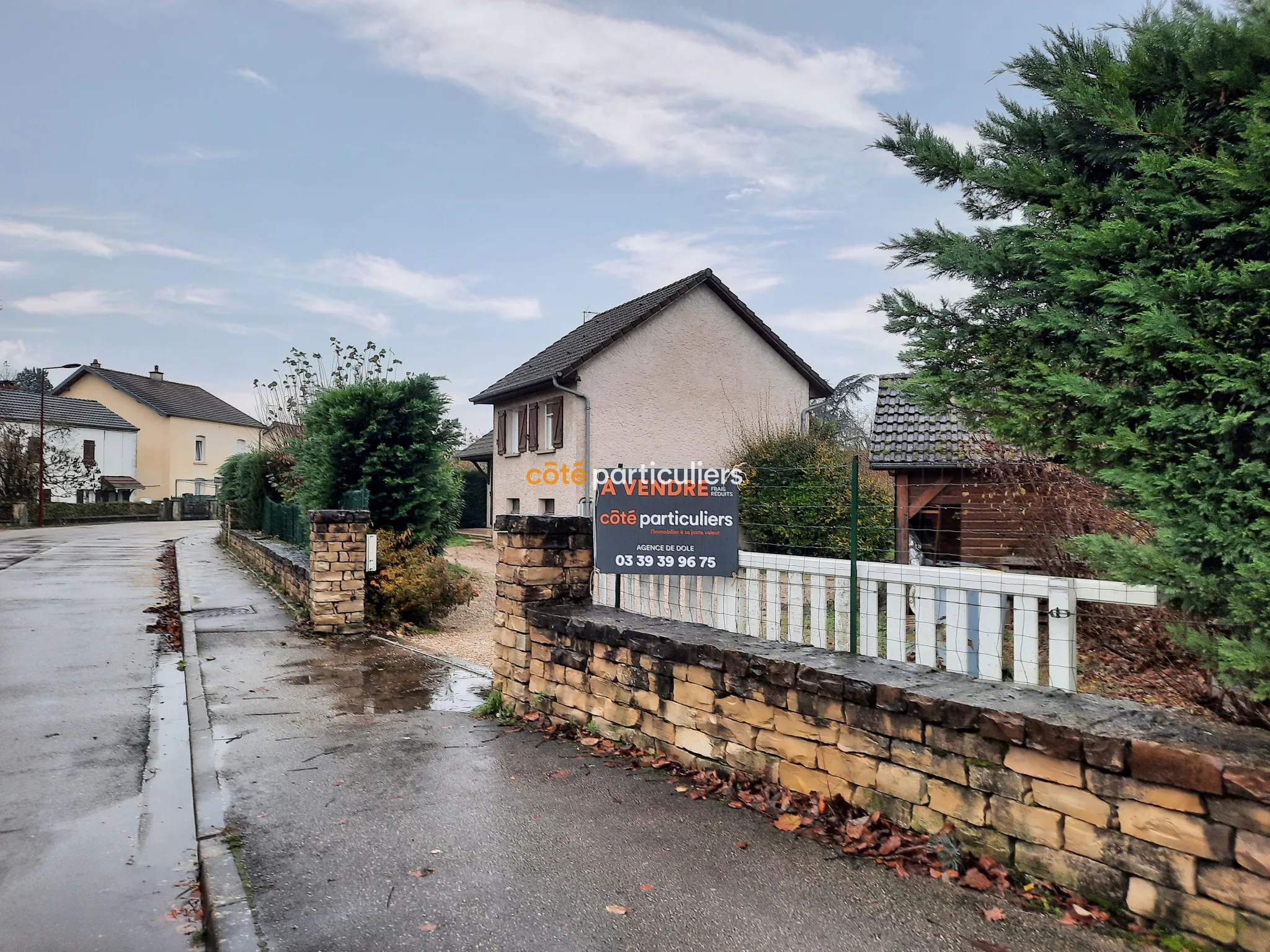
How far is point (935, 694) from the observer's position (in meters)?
4.01

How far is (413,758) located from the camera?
598 cm

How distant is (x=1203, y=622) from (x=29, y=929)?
4.86 metres

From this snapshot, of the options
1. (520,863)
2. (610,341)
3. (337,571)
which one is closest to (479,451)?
(610,341)

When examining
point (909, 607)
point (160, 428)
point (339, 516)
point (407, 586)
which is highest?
point (160, 428)

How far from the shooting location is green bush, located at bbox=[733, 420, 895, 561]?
6.47 m

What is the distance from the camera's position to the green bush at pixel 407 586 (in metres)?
12.2

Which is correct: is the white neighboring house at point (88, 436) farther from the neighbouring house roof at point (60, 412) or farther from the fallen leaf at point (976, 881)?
the fallen leaf at point (976, 881)

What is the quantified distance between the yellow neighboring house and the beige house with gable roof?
37.8 meters

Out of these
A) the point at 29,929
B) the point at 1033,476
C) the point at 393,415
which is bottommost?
the point at 29,929

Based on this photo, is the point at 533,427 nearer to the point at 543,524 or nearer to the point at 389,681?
the point at 389,681

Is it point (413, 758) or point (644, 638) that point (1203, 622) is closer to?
point (644, 638)

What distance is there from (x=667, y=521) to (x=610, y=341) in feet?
57.6

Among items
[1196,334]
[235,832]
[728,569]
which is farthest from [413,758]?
[1196,334]

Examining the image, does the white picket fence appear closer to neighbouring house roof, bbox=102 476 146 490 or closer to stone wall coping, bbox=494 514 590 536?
stone wall coping, bbox=494 514 590 536
